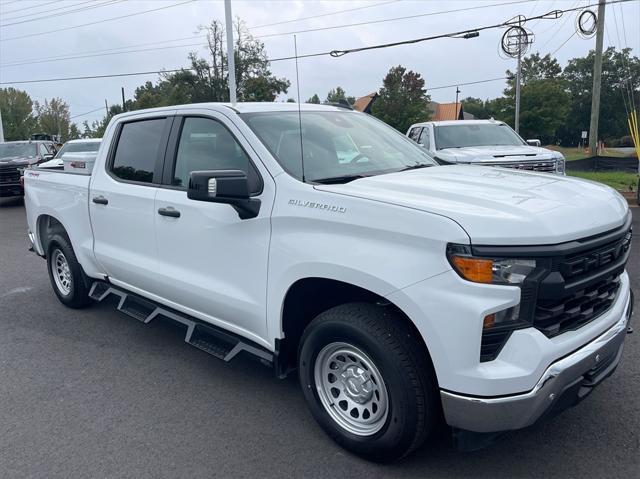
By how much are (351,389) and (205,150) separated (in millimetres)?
1936

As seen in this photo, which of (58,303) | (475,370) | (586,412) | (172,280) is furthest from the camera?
(58,303)

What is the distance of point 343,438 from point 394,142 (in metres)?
2.24

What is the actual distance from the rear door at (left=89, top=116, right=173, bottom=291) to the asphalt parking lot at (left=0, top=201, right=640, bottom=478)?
756 millimetres

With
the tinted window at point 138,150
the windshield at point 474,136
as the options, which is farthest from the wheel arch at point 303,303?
the windshield at point 474,136

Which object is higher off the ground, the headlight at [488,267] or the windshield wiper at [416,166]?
the windshield wiper at [416,166]

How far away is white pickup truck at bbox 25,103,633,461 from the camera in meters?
2.43

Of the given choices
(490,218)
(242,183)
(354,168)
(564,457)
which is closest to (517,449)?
(564,457)

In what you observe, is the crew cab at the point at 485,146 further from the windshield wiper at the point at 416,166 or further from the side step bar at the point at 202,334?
the side step bar at the point at 202,334

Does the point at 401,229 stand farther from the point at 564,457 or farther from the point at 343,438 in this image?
the point at 564,457

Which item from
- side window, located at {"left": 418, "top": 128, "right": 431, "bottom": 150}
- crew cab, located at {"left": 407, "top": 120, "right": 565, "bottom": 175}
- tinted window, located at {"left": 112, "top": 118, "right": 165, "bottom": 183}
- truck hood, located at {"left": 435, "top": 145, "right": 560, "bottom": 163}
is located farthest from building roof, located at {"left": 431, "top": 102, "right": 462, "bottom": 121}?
tinted window, located at {"left": 112, "top": 118, "right": 165, "bottom": 183}

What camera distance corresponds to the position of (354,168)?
3.61 metres

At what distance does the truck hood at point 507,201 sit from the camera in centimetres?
243

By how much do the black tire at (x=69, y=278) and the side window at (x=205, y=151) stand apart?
Answer: 2057 millimetres

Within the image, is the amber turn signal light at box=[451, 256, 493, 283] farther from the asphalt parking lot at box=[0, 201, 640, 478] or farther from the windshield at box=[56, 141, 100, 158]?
the windshield at box=[56, 141, 100, 158]
